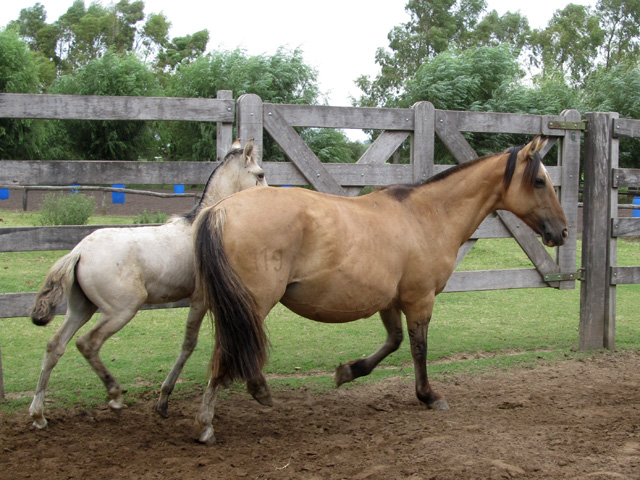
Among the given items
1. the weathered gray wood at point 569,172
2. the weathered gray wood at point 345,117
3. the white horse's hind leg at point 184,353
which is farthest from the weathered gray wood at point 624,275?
the white horse's hind leg at point 184,353

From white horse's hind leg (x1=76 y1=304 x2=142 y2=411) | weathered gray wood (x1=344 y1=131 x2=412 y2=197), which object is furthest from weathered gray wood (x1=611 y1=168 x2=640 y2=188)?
white horse's hind leg (x1=76 y1=304 x2=142 y2=411)

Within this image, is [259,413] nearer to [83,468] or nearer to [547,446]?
[83,468]

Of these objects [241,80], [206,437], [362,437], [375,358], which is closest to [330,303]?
[362,437]

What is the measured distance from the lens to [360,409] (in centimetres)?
455

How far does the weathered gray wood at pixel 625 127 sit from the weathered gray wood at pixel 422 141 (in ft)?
7.37

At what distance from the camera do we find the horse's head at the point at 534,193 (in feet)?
15.9

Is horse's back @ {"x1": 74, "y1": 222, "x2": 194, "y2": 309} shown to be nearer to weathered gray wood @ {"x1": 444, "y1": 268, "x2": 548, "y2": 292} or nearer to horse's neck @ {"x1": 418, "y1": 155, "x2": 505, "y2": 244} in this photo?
horse's neck @ {"x1": 418, "y1": 155, "x2": 505, "y2": 244}

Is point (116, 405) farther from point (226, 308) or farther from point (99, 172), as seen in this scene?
point (99, 172)

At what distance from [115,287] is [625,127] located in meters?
5.54

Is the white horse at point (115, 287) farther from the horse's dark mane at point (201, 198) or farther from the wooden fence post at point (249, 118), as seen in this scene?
the wooden fence post at point (249, 118)

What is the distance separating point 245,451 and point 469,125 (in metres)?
3.85

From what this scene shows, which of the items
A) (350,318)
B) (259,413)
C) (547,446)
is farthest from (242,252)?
(547,446)

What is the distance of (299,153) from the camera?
17.1 ft

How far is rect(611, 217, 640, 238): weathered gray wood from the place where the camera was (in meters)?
6.34
